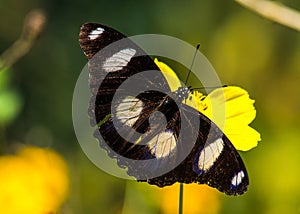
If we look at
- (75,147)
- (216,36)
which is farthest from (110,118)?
(216,36)

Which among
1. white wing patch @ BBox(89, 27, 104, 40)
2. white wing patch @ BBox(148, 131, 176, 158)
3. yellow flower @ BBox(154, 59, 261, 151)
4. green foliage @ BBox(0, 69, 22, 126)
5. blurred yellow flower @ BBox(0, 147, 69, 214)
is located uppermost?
white wing patch @ BBox(89, 27, 104, 40)

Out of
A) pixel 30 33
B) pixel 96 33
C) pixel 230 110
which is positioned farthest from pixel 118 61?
pixel 30 33

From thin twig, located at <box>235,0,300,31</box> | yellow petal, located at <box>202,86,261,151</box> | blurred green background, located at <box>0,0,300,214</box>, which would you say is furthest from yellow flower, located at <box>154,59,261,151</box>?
blurred green background, located at <box>0,0,300,214</box>

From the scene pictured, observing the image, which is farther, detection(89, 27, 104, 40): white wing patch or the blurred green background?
the blurred green background

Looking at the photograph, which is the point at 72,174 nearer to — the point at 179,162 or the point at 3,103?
the point at 3,103

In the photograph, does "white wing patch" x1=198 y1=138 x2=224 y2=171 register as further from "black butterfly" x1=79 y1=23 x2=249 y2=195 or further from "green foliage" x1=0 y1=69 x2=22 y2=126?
"green foliage" x1=0 y1=69 x2=22 y2=126

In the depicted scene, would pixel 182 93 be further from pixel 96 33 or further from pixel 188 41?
pixel 188 41

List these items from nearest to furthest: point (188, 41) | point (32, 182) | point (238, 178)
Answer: point (238, 178), point (32, 182), point (188, 41)
